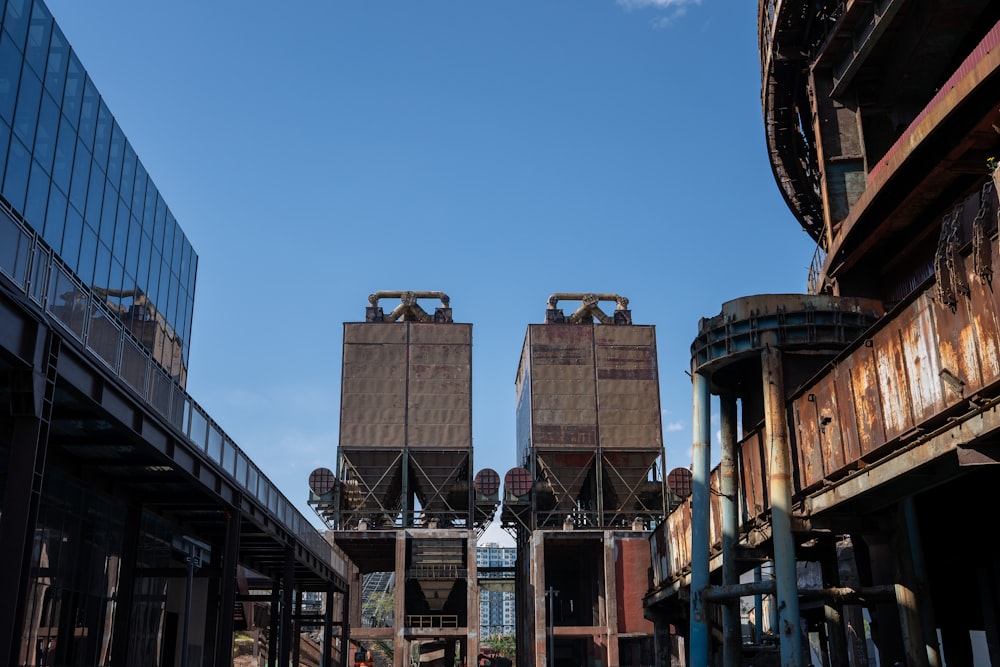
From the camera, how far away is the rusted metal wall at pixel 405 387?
187 ft

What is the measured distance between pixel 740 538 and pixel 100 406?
13561 mm

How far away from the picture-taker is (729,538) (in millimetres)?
20297

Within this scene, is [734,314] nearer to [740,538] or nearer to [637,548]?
[740,538]

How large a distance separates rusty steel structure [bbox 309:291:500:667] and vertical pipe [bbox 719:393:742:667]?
115 feet

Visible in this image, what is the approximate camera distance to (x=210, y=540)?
107ft

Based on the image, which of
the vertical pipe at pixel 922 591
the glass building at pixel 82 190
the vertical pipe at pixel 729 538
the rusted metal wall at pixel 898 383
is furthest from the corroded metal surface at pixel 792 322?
the glass building at pixel 82 190

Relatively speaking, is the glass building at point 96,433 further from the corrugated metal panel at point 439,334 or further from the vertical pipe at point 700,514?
the corrugated metal panel at point 439,334

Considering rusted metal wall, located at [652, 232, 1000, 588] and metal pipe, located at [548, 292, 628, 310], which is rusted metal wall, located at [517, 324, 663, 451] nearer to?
metal pipe, located at [548, 292, 628, 310]

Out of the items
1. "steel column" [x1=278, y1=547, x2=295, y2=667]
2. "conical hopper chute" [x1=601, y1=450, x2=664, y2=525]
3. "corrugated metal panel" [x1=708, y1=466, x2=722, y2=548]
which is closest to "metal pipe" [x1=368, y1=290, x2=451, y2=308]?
"conical hopper chute" [x1=601, y1=450, x2=664, y2=525]

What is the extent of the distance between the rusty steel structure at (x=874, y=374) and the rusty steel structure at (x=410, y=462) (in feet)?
92.2

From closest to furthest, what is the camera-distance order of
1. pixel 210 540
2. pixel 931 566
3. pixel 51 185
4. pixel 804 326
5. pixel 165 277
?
pixel 804 326 < pixel 931 566 < pixel 51 185 < pixel 210 540 < pixel 165 277

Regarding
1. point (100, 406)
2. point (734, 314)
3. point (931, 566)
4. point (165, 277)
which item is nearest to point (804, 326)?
point (734, 314)

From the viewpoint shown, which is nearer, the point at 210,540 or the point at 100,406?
the point at 100,406

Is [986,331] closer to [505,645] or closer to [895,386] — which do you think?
[895,386]
